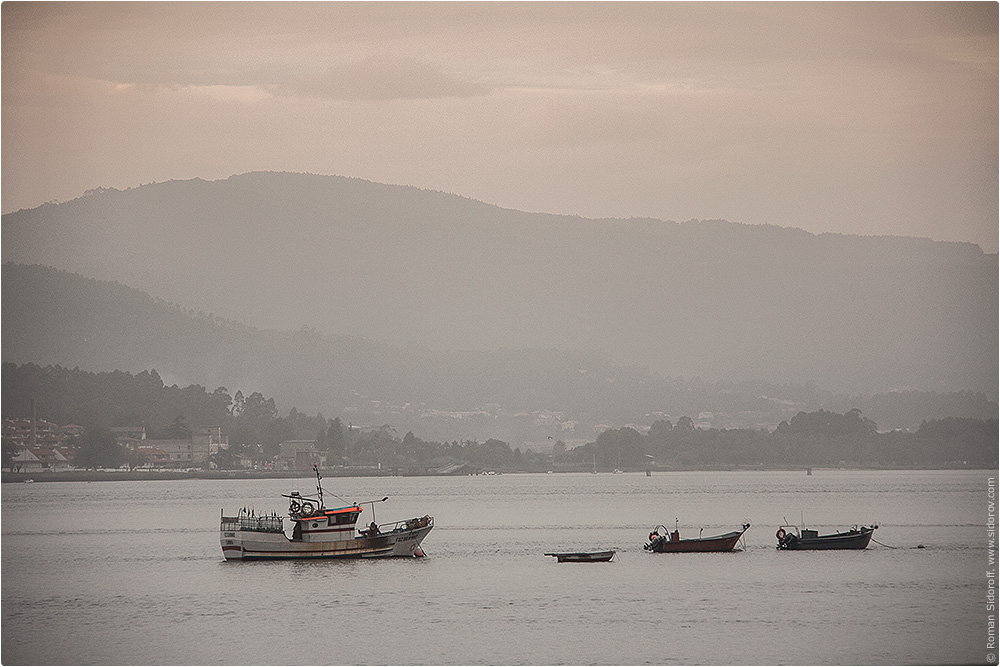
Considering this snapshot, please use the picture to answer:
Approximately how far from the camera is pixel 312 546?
153 ft

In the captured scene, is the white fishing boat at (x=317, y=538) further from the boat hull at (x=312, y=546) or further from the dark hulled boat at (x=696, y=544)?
the dark hulled boat at (x=696, y=544)

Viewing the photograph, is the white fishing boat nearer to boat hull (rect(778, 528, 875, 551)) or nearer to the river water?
the river water

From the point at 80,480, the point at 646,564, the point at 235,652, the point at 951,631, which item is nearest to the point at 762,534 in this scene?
the point at 646,564

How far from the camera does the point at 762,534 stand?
6175 cm

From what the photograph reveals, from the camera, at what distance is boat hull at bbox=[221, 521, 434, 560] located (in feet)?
153

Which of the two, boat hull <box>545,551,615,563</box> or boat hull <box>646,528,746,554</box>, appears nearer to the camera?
boat hull <box>545,551,615,563</box>

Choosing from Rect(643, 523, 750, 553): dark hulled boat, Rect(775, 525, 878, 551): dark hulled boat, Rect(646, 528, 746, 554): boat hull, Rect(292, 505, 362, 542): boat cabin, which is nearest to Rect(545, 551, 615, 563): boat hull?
Rect(643, 523, 750, 553): dark hulled boat

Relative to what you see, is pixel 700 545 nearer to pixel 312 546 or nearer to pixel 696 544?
pixel 696 544

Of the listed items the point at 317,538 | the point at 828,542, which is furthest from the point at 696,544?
the point at 317,538

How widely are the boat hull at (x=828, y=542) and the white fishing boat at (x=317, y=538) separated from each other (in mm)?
15422

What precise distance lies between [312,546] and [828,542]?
2105 cm

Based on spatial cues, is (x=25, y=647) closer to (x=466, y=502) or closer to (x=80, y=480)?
(x=466, y=502)

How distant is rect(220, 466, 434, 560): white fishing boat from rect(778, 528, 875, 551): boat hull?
15.4 meters

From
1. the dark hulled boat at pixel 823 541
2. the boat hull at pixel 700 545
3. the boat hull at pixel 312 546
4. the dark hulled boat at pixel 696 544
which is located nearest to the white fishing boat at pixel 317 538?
the boat hull at pixel 312 546
